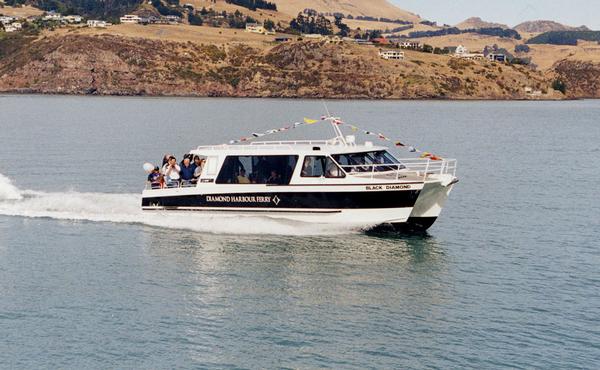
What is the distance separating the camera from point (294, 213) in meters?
32.8

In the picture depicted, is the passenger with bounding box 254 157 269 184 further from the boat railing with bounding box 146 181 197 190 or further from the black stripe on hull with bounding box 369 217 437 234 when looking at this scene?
the black stripe on hull with bounding box 369 217 437 234

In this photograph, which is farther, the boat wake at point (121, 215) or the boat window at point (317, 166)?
the boat wake at point (121, 215)

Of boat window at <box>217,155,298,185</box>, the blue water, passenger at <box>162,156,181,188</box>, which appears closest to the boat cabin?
boat window at <box>217,155,298,185</box>

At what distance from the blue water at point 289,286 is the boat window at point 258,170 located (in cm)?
159

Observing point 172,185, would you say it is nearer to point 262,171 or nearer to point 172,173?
point 172,173

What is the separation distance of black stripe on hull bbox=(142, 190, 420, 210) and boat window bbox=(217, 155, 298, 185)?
59 centimetres

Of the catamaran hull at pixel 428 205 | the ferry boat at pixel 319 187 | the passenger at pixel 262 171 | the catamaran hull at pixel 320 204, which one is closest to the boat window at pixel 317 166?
the ferry boat at pixel 319 187

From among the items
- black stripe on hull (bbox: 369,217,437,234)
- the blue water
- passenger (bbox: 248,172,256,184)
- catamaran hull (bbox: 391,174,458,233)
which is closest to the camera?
the blue water

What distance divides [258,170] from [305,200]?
2314 millimetres

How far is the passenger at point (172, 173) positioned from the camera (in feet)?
113

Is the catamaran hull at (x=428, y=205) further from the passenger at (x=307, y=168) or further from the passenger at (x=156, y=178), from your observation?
the passenger at (x=156, y=178)

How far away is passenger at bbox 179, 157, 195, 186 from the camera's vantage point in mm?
34281

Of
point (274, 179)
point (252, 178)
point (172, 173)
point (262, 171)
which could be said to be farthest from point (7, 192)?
point (274, 179)

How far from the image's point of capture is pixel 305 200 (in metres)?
32.7
